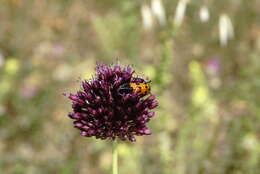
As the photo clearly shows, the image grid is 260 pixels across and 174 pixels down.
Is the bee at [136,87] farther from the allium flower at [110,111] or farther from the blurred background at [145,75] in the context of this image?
the blurred background at [145,75]

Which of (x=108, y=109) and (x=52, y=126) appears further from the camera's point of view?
(x=52, y=126)

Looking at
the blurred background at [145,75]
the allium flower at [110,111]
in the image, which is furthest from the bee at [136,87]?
the blurred background at [145,75]

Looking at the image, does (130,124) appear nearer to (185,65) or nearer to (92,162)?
(92,162)

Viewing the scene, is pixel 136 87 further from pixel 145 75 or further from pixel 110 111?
pixel 145 75

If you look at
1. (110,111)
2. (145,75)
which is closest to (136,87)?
(110,111)

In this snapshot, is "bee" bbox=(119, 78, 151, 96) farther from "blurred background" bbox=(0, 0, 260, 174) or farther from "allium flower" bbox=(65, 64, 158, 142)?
"blurred background" bbox=(0, 0, 260, 174)

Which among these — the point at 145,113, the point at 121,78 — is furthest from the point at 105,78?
the point at 145,113

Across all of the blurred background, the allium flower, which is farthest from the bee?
the blurred background
